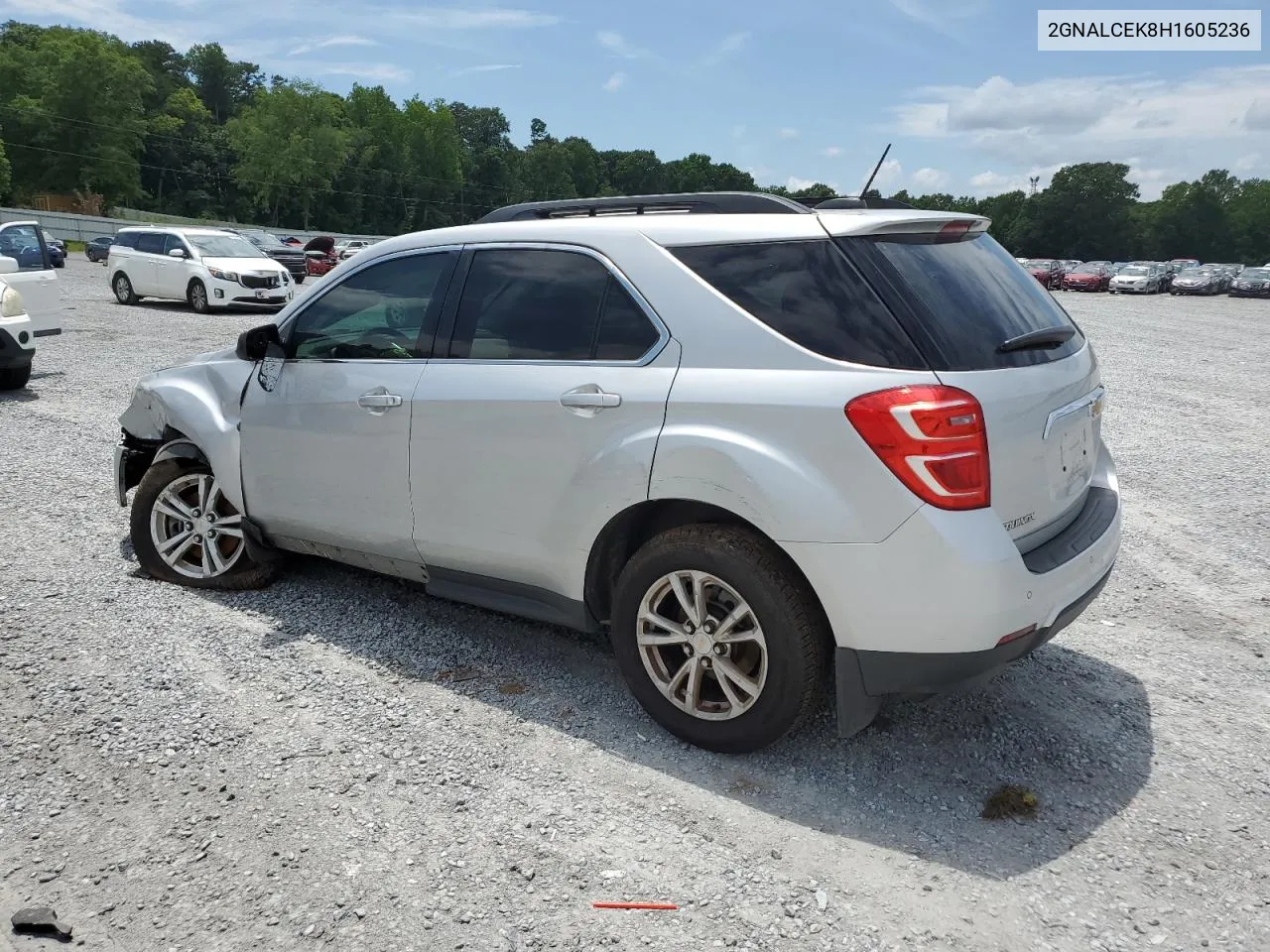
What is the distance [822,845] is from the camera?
118 inches

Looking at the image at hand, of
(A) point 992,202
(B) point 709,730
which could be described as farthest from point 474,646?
(A) point 992,202

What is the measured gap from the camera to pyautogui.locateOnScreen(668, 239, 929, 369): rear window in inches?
120

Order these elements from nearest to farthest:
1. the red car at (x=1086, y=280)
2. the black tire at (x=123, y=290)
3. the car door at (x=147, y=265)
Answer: the car door at (x=147, y=265) → the black tire at (x=123, y=290) → the red car at (x=1086, y=280)

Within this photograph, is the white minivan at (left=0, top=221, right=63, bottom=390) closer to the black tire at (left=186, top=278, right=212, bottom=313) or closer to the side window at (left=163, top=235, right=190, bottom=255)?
the black tire at (left=186, top=278, right=212, bottom=313)

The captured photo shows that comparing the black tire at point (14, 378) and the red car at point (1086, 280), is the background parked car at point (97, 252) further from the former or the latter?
the red car at point (1086, 280)

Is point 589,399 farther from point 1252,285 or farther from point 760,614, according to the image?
point 1252,285

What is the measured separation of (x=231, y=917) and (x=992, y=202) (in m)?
155

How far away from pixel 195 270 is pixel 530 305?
19.3 meters

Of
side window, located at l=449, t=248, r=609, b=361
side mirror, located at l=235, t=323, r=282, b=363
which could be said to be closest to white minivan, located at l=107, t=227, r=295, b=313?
side mirror, located at l=235, t=323, r=282, b=363

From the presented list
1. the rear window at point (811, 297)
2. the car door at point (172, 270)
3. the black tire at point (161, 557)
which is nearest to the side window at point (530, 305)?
the rear window at point (811, 297)

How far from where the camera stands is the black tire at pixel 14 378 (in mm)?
10836

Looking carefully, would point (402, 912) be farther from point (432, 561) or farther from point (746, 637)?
point (432, 561)

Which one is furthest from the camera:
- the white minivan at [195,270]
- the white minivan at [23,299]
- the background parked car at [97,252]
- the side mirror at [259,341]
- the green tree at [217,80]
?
the green tree at [217,80]

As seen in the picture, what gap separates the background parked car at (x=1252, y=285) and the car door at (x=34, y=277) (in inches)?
2233
